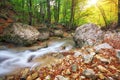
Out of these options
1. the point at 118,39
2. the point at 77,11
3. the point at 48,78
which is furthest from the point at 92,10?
the point at 48,78

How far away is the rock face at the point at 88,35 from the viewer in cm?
1172

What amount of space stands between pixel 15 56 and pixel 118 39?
230 inches

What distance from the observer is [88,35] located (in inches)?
480

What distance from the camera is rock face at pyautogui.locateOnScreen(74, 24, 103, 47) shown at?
11719 millimetres

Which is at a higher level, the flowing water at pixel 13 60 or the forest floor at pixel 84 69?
the forest floor at pixel 84 69

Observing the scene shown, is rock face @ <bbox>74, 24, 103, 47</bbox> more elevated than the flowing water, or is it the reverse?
rock face @ <bbox>74, 24, 103, 47</bbox>

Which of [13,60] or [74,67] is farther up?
[74,67]

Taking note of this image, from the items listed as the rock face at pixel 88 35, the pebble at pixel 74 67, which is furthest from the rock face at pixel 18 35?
the pebble at pixel 74 67

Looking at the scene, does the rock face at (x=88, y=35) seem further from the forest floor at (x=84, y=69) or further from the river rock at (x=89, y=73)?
the river rock at (x=89, y=73)

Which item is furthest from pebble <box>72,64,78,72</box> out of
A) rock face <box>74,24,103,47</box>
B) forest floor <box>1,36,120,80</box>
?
rock face <box>74,24,103,47</box>

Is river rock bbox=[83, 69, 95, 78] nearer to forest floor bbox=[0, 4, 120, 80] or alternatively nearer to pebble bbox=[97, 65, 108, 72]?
forest floor bbox=[0, 4, 120, 80]

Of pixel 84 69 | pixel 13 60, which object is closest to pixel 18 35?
pixel 13 60

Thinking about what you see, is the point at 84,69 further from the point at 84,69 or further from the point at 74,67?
the point at 74,67

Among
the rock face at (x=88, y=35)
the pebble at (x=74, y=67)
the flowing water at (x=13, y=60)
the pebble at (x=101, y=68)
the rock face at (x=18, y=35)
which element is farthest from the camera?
the rock face at (x=18, y=35)
